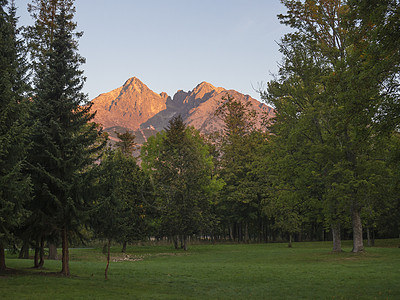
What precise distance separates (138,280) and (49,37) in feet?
77.4

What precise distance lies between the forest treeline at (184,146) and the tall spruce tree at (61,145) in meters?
0.07

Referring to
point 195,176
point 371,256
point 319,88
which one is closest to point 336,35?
point 319,88

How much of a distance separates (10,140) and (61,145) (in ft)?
12.7

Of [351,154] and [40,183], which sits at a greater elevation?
[351,154]

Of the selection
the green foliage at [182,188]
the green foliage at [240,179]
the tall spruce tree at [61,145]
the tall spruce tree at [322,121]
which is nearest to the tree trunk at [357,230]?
the tall spruce tree at [322,121]

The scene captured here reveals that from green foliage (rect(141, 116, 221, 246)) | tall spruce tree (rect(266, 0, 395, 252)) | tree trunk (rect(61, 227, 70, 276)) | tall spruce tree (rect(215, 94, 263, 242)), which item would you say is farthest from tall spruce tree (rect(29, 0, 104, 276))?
tall spruce tree (rect(215, 94, 263, 242))

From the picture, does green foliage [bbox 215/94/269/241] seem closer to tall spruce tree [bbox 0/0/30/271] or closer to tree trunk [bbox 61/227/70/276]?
tree trunk [bbox 61/227/70/276]

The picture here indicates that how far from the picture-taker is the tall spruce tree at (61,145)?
18750 millimetres

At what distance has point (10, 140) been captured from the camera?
15.9 meters

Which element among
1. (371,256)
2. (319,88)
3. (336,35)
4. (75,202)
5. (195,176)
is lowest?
(371,256)

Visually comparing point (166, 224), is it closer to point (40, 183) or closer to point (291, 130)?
point (291, 130)

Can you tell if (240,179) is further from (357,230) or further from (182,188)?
(357,230)

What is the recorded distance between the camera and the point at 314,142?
112 ft

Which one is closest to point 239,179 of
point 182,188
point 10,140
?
point 182,188
